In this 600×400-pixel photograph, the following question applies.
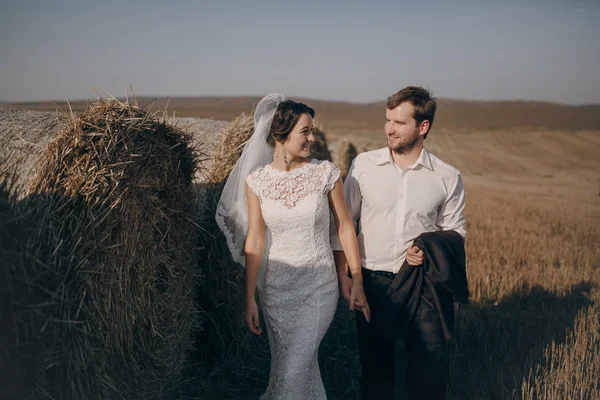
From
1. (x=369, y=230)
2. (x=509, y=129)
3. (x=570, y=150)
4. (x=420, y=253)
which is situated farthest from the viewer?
(x=509, y=129)

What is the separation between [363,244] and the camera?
3.89 m

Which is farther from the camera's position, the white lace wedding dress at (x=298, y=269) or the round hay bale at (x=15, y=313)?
the white lace wedding dress at (x=298, y=269)

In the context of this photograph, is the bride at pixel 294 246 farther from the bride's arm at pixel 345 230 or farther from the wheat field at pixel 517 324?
the wheat field at pixel 517 324

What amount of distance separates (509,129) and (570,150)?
9010 millimetres

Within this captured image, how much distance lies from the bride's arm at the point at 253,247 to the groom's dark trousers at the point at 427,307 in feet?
3.19

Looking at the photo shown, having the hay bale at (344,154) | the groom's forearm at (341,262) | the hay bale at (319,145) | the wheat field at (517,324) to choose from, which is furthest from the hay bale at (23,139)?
the hay bale at (344,154)

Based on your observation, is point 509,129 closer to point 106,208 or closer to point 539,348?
point 539,348

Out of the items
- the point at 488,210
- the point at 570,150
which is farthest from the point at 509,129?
the point at 488,210

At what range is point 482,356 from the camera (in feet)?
16.1

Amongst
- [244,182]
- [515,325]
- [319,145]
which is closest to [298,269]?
[244,182]

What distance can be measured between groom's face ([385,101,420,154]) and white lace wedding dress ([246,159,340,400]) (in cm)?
50

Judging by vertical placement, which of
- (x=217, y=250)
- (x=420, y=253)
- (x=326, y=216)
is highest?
(x=326, y=216)

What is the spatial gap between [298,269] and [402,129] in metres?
1.33

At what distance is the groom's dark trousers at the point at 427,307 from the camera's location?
3.58 m
